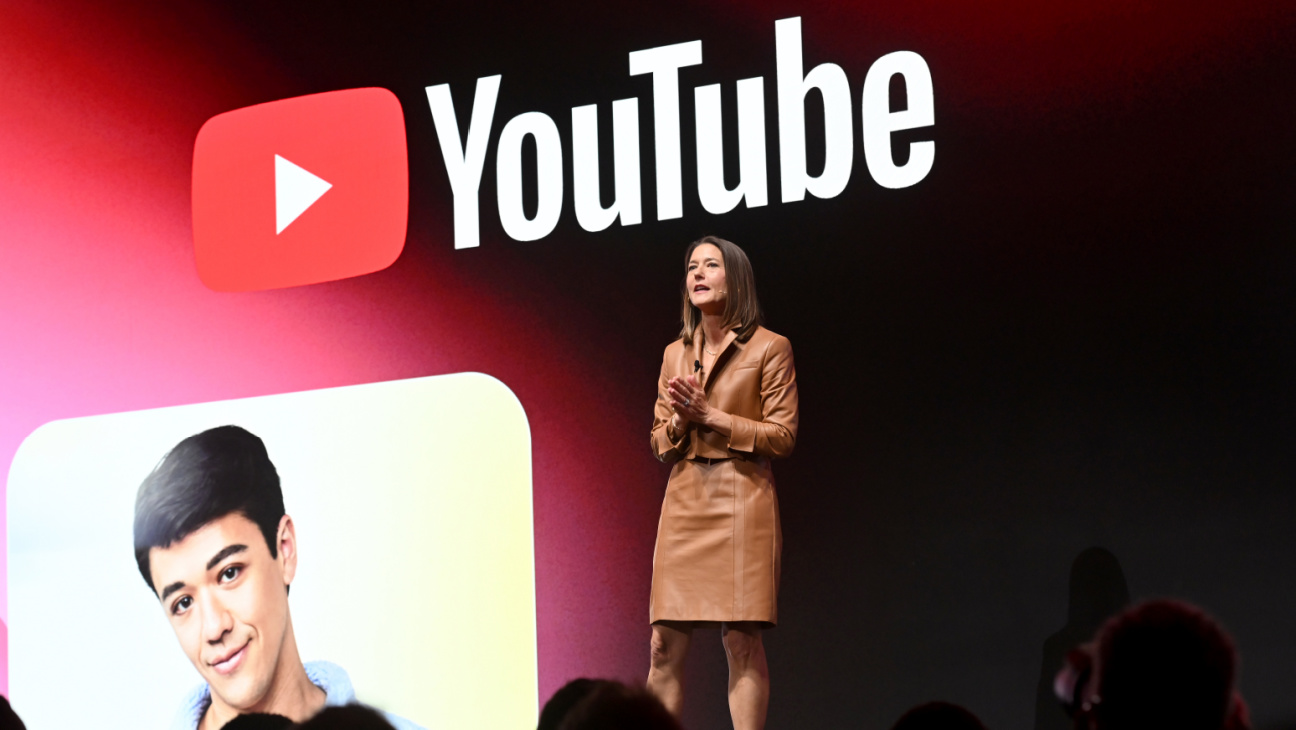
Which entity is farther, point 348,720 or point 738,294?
point 738,294

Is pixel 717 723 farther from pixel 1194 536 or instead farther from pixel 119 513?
pixel 119 513

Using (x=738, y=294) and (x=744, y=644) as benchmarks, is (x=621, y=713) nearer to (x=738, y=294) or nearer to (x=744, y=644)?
(x=744, y=644)

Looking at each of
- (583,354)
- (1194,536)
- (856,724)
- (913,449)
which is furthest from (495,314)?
(1194,536)

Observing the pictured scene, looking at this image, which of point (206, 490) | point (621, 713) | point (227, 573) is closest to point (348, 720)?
point (621, 713)

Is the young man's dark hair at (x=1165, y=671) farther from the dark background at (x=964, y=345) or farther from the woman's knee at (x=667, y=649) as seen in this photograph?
the dark background at (x=964, y=345)

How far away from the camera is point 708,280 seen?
4336 millimetres

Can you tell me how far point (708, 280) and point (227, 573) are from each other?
2.43 metres

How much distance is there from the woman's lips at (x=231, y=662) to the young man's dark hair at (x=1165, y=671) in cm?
450

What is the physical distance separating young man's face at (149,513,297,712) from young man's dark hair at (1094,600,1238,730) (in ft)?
14.5

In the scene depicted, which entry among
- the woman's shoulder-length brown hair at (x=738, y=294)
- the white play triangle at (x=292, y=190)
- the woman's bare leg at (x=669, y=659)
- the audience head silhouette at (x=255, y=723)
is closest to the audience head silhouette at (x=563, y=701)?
the audience head silhouette at (x=255, y=723)

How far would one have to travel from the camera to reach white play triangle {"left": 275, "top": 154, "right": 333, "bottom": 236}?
218 inches

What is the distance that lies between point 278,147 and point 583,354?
1.65m

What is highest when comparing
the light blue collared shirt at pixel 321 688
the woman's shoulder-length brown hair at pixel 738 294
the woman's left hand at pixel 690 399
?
the woman's shoulder-length brown hair at pixel 738 294

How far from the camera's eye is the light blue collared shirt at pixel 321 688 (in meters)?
5.23
